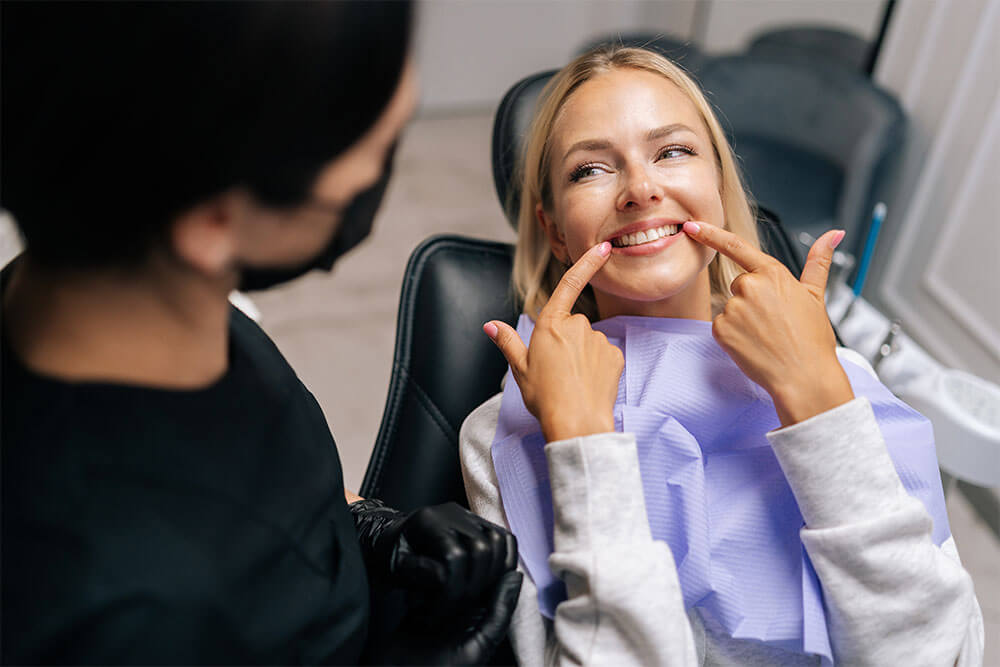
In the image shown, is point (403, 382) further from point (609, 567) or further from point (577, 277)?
point (609, 567)

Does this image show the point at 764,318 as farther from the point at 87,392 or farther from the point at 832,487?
the point at 87,392

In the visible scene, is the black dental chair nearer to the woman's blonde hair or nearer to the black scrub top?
the woman's blonde hair

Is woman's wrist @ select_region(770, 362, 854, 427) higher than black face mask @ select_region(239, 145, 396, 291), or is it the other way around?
black face mask @ select_region(239, 145, 396, 291)

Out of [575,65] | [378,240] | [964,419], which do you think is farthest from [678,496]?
[378,240]

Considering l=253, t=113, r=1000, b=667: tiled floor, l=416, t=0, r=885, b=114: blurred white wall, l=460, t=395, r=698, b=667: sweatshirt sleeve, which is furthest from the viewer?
l=416, t=0, r=885, b=114: blurred white wall

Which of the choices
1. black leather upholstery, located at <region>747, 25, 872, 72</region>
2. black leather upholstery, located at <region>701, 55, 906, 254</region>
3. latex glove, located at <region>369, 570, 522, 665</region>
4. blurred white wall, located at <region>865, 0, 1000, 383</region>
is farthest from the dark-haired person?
black leather upholstery, located at <region>747, 25, 872, 72</region>

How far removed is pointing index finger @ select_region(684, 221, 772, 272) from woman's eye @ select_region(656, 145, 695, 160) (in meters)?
0.10

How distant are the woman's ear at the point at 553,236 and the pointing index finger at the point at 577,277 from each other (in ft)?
0.54

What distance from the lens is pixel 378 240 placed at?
2.76m

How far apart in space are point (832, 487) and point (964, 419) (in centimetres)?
73

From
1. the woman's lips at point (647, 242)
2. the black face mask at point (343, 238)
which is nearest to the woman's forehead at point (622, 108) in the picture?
the woman's lips at point (647, 242)

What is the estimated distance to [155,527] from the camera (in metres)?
0.49

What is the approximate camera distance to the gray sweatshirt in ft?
2.31

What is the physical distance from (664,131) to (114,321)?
2.35ft
